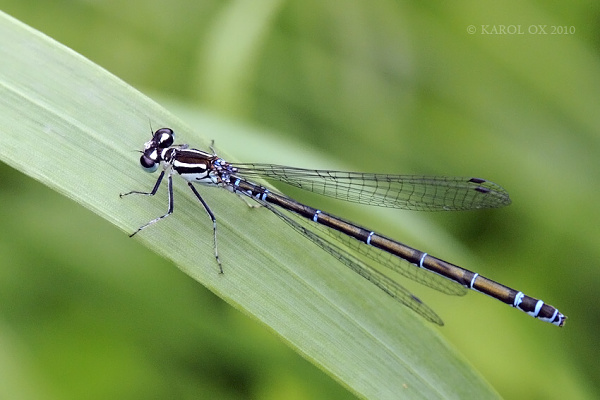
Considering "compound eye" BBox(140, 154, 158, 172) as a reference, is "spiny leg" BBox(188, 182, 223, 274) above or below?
below

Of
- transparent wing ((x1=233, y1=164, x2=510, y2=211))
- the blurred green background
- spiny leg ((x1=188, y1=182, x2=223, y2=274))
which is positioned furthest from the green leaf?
the blurred green background

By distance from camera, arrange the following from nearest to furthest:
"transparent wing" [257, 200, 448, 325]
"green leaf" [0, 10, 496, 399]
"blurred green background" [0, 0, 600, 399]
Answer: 1. "green leaf" [0, 10, 496, 399]
2. "transparent wing" [257, 200, 448, 325]
3. "blurred green background" [0, 0, 600, 399]

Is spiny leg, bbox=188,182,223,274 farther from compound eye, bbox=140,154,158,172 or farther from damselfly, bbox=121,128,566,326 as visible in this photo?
compound eye, bbox=140,154,158,172

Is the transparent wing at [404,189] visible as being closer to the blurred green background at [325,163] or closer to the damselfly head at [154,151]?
the blurred green background at [325,163]

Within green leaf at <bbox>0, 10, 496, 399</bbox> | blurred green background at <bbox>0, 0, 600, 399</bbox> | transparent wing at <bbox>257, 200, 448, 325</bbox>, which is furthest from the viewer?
blurred green background at <bbox>0, 0, 600, 399</bbox>

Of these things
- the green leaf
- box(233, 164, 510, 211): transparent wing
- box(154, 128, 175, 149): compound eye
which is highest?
box(233, 164, 510, 211): transparent wing

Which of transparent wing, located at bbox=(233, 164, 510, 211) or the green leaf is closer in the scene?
the green leaf

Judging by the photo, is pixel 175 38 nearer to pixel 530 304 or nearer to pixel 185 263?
pixel 185 263
